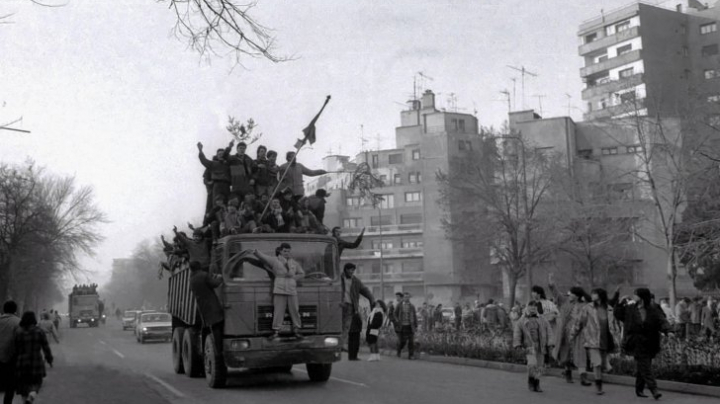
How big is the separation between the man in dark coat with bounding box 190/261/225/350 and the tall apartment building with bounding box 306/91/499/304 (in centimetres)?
5177

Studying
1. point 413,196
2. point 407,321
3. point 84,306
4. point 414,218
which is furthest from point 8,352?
point 413,196

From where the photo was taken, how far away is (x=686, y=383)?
12.7 metres

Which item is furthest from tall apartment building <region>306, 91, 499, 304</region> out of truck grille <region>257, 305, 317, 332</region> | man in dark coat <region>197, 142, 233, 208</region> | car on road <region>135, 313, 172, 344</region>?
truck grille <region>257, 305, 317, 332</region>

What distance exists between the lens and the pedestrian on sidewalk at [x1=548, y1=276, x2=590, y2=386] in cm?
1313

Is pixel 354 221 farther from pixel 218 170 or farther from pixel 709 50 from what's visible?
pixel 218 170

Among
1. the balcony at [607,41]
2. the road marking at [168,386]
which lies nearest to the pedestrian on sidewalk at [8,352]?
the road marking at [168,386]

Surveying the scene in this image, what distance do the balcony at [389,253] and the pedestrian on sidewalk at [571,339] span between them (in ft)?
215

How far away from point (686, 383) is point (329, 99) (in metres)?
8.28

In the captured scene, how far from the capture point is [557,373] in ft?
52.0

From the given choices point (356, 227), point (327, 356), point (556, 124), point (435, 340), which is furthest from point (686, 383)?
point (356, 227)

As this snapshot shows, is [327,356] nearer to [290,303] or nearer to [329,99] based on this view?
[290,303]

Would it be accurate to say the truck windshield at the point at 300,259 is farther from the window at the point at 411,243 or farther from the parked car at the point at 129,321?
the window at the point at 411,243

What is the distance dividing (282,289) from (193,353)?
3141 mm

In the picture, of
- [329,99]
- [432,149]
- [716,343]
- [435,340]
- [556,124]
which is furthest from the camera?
[432,149]
